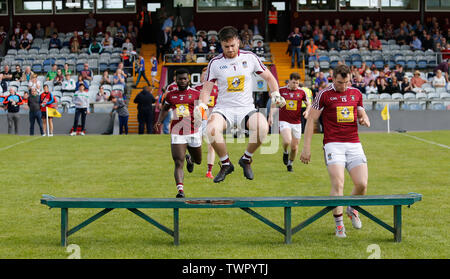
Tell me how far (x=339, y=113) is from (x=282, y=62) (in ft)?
83.9

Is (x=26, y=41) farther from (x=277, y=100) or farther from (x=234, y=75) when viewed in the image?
(x=277, y=100)

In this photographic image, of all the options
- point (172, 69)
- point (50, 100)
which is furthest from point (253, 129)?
point (172, 69)

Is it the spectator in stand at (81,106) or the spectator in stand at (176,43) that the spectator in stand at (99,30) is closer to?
the spectator in stand at (176,43)

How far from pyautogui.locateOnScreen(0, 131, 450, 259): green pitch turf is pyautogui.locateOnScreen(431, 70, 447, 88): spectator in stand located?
23.8ft

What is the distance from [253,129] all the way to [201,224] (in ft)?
5.09

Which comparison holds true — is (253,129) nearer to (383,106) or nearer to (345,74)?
(345,74)

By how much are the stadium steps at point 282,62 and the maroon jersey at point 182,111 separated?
19.9m

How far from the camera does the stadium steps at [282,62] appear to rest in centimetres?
3183

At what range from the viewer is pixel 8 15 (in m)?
38.6

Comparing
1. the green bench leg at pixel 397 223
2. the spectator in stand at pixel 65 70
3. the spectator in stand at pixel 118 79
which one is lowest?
the green bench leg at pixel 397 223

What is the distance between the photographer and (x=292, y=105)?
15.1m

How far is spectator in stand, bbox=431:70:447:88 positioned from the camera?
2838 cm

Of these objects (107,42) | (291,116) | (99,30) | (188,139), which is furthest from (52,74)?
(188,139)

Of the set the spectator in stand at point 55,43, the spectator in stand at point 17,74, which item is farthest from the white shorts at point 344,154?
the spectator in stand at point 55,43
